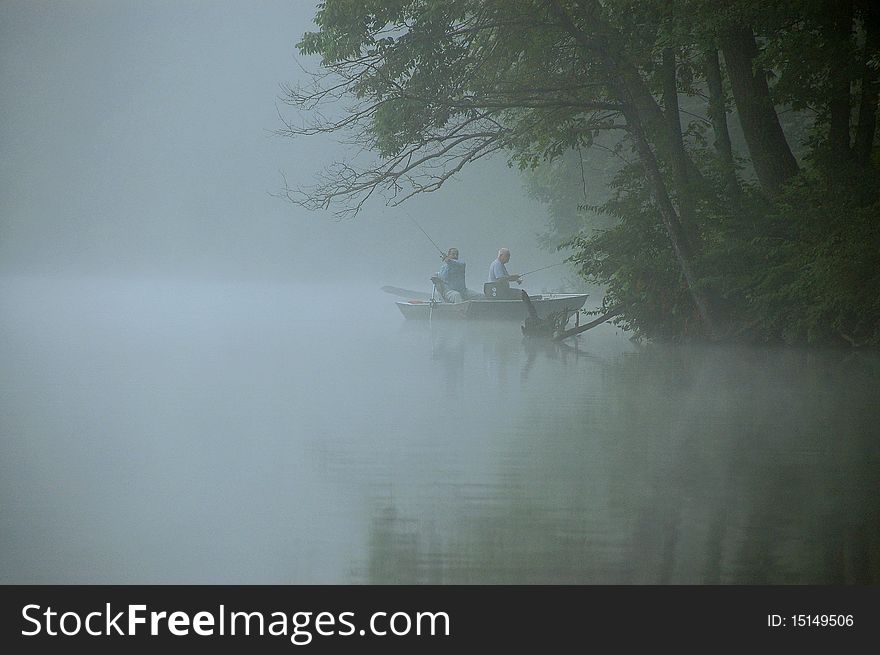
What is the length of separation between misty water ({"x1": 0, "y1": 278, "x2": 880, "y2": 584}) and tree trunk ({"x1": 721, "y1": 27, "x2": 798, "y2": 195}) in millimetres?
3054

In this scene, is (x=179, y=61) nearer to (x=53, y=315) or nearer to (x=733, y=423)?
(x=53, y=315)

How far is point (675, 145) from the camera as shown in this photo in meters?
13.6

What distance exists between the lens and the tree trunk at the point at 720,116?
44.4ft

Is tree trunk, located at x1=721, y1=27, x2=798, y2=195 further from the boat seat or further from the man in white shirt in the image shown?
the boat seat

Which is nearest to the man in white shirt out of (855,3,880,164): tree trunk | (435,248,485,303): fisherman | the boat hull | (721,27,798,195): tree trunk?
the boat hull

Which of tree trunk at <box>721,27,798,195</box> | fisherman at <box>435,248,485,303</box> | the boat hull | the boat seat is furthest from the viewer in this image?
fisherman at <box>435,248,485,303</box>

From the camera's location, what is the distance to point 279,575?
11.0ft

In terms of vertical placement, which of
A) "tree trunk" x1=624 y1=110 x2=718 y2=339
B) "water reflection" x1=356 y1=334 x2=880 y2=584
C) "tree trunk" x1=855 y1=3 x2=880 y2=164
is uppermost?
"tree trunk" x1=855 y1=3 x2=880 y2=164

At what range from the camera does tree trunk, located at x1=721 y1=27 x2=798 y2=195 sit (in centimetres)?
1284

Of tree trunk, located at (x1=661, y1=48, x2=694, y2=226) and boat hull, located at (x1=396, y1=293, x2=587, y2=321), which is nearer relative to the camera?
tree trunk, located at (x1=661, y1=48, x2=694, y2=226)

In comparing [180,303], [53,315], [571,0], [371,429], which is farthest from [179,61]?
[371,429]

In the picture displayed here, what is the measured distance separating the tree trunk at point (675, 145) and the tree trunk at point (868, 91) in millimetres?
2023

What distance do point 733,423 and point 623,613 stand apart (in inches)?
151

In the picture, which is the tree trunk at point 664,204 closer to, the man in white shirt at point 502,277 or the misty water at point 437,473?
the misty water at point 437,473
